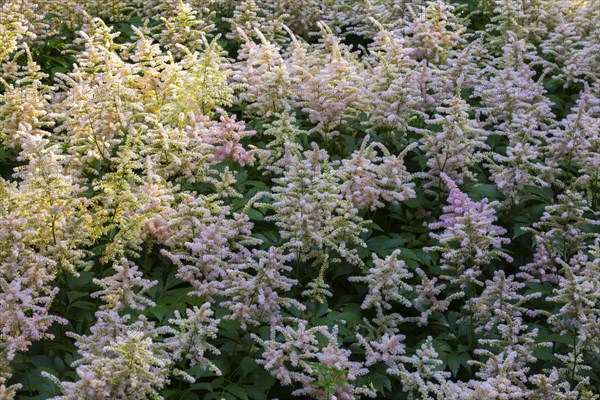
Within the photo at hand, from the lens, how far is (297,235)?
21.5 feet

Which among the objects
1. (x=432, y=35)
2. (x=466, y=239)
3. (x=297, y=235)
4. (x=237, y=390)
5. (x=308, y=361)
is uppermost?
(x=432, y=35)

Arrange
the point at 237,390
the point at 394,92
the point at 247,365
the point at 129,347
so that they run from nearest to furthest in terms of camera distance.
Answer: the point at 129,347, the point at 237,390, the point at 247,365, the point at 394,92

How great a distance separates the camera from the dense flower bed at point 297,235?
18.9 feet

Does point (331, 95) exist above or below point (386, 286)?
above

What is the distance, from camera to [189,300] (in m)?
6.34

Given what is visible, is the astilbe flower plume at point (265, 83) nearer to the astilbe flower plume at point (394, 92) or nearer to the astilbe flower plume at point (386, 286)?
the astilbe flower plume at point (394, 92)

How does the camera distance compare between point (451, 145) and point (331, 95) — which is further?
point (331, 95)

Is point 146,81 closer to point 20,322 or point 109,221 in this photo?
point 109,221

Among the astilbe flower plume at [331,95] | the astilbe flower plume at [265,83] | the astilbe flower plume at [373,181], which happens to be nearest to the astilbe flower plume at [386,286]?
the astilbe flower plume at [373,181]

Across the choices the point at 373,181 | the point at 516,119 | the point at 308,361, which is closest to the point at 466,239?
the point at 373,181

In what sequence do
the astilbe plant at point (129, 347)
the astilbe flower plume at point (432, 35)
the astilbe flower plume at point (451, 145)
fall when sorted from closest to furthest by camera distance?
the astilbe plant at point (129, 347) → the astilbe flower plume at point (451, 145) → the astilbe flower plume at point (432, 35)

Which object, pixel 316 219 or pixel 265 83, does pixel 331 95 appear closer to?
pixel 265 83

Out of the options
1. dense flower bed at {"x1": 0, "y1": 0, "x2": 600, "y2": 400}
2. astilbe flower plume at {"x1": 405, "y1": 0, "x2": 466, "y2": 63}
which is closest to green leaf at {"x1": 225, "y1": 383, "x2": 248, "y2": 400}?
dense flower bed at {"x1": 0, "y1": 0, "x2": 600, "y2": 400}

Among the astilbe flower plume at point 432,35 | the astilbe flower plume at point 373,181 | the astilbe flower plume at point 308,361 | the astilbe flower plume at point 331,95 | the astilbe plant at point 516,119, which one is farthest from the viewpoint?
the astilbe flower plume at point 432,35
